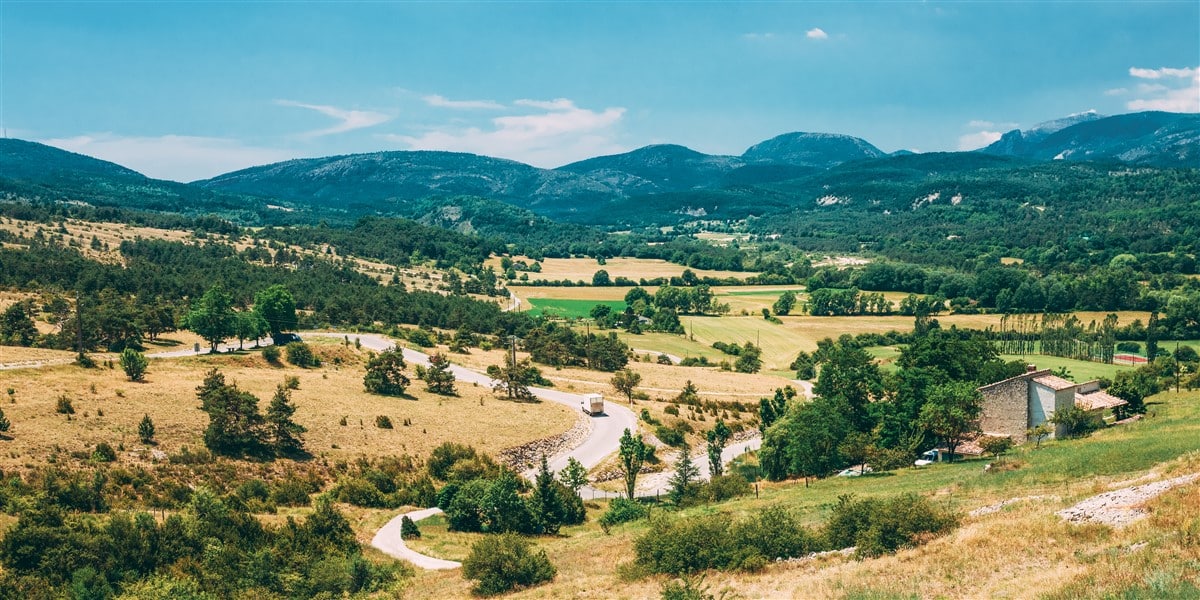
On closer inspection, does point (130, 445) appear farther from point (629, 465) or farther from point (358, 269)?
point (358, 269)

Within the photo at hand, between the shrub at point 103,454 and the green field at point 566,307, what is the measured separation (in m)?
100

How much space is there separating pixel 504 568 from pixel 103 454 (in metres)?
28.2

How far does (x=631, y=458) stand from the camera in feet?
186

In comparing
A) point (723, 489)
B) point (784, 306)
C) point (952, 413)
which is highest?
point (952, 413)

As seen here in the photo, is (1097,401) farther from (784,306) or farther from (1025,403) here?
(784,306)

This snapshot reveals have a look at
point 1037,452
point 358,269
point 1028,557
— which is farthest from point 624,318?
point 1028,557

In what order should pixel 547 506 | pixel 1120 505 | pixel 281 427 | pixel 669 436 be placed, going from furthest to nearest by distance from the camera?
pixel 669 436
pixel 281 427
pixel 547 506
pixel 1120 505

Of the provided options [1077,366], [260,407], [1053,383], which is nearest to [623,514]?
[260,407]

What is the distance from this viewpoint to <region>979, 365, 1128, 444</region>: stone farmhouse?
5484 cm

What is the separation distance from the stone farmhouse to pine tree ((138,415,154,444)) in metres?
56.1

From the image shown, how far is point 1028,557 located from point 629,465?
112ft

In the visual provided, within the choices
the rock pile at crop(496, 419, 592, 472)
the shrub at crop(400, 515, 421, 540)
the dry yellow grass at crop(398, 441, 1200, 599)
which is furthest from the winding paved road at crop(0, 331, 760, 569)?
the dry yellow grass at crop(398, 441, 1200, 599)

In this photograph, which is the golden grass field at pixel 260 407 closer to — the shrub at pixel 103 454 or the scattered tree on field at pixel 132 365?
the scattered tree on field at pixel 132 365

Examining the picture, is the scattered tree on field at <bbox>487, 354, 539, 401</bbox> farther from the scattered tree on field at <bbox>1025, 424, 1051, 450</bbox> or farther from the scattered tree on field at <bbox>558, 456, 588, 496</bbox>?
the scattered tree on field at <bbox>1025, 424, 1051, 450</bbox>
